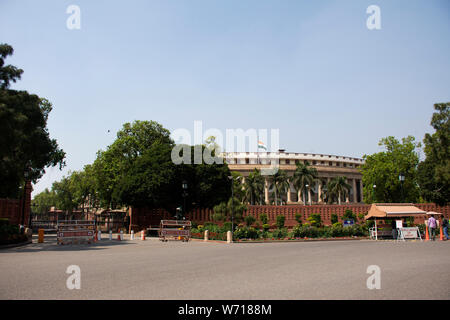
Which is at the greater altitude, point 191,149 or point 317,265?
point 191,149

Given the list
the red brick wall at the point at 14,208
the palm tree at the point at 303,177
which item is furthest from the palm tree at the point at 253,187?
the red brick wall at the point at 14,208

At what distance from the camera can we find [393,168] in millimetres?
53844

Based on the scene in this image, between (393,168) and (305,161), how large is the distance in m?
42.1

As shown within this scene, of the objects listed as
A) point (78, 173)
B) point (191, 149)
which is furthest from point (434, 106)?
point (78, 173)

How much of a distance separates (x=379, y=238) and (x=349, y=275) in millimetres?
21748

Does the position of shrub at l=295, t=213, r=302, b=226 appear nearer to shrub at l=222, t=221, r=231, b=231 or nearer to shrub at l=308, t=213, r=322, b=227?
shrub at l=308, t=213, r=322, b=227

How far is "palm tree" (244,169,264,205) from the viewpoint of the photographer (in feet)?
254

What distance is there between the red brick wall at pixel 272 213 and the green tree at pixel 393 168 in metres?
8.35

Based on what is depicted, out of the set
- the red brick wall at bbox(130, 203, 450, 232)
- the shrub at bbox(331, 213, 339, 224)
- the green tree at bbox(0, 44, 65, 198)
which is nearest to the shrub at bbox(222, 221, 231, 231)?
the red brick wall at bbox(130, 203, 450, 232)

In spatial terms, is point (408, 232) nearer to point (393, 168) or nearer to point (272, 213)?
point (272, 213)

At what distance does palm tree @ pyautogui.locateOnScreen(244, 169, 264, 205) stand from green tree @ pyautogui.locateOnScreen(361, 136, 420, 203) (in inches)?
1002

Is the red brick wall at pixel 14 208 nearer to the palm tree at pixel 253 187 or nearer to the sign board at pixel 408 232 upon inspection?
the sign board at pixel 408 232
